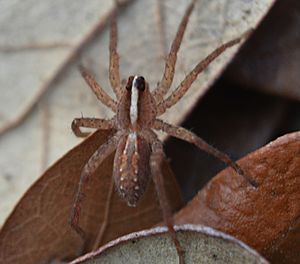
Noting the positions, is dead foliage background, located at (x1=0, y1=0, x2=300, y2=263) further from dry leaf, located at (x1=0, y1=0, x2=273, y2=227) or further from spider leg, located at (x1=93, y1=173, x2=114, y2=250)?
spider leg, located at (x1=93, y1=173, x2=114, y2=250)

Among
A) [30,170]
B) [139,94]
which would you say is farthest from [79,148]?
[30,170]

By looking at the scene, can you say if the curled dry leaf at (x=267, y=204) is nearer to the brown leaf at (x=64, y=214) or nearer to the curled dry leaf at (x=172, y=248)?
the curled dry leaf at (x=172, y=248)

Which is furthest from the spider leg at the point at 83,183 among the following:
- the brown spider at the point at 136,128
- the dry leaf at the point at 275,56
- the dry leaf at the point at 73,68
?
the dry leaf at the point at 275,56

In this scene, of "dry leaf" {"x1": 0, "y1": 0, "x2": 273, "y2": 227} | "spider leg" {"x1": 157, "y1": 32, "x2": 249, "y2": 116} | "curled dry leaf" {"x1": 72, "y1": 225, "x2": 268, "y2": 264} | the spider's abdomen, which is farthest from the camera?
"dry leaf" {"x1": 0, "y1": 0, "x2": 273, "y2": 227}

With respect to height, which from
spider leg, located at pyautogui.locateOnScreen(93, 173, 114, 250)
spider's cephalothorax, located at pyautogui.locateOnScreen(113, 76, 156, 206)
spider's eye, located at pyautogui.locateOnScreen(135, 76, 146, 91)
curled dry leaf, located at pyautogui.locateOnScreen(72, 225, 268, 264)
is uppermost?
spider's eye, located at pyautogui.locateOnScreen(135, 76, 146, 91)

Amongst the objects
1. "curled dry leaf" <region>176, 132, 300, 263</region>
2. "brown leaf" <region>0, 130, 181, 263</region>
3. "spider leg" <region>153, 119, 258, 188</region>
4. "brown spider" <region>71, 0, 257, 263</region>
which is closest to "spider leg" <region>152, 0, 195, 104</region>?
"brown spider" <region>71, 0, 257, 263</region>

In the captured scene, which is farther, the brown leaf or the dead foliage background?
the dead foliage background

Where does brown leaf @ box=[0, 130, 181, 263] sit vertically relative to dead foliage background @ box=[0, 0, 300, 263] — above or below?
below
